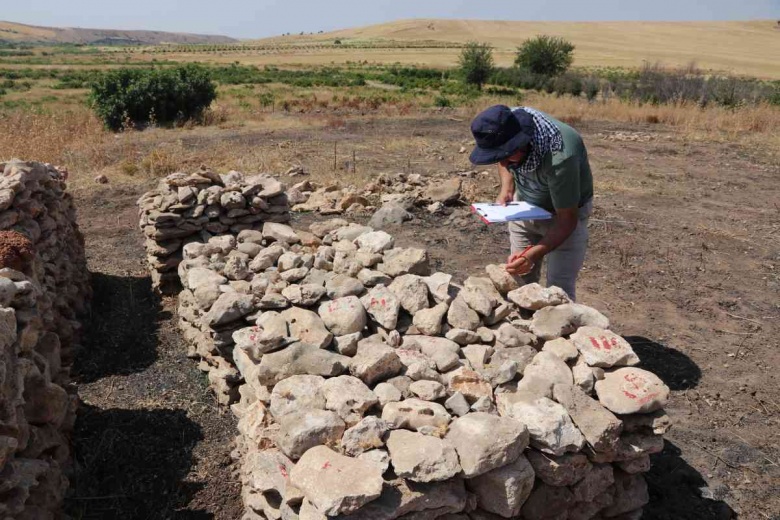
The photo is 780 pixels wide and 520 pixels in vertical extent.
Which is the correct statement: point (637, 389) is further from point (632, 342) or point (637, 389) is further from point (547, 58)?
point (547, 58)

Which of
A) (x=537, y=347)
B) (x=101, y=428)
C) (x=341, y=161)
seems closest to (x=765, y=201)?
(x=341, y=161)

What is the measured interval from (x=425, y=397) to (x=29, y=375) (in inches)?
93.7

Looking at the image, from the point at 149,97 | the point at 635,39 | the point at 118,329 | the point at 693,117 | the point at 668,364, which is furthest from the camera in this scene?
the point at 635,39

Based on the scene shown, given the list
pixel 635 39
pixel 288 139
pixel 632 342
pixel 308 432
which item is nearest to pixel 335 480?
pixel 308 432

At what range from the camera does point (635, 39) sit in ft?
281

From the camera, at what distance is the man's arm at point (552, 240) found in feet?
13.8

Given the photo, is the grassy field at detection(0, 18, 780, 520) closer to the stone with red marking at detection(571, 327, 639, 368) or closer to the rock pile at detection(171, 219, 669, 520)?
the rock pile at detection(171, 219, 669, 520)

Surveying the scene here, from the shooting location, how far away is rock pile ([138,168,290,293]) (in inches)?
280

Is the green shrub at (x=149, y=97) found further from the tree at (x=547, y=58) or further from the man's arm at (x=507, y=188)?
the tree at (x=547, y=58)

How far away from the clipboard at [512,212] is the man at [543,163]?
10cm

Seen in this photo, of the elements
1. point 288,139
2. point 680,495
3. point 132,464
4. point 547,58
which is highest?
point 547,58

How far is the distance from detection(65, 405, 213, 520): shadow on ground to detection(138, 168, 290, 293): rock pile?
2.49 meters

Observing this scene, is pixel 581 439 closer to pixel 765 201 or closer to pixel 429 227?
pixel 429 227

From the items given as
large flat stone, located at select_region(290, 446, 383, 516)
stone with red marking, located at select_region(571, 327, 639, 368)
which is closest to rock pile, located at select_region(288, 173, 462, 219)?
stone with red marking, located at select_region(571, 327, 639, 368)
